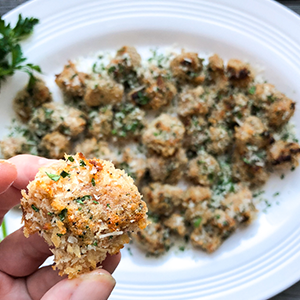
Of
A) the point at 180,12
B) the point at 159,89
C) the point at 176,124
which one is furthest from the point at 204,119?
the point at 180,12

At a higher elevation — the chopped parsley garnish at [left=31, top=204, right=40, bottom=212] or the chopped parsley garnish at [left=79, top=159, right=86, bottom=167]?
the chopped parsley garnish at [left=79, top=159, right=86, bottom=167]

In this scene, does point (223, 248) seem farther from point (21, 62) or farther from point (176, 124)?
point (21, 62)

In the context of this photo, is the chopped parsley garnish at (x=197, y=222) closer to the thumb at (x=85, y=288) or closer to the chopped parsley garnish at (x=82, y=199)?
the thumb at (x=85, y=288)

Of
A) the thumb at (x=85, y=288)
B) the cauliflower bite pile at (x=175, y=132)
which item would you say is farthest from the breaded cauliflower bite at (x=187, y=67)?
the thumb at (x=85, y=288)

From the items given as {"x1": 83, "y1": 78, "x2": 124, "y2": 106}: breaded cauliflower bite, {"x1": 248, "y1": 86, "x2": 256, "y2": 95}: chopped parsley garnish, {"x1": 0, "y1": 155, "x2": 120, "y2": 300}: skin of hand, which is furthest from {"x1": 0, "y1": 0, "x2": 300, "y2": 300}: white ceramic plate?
{"x1": 0, "y1": 155, "x2": 120, "y2": 300}: skin of hand

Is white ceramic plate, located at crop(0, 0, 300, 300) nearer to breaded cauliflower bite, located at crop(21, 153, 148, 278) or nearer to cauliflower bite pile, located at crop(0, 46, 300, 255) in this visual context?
cauliflower bite pile, located at crop(0, 46, 300, 255)

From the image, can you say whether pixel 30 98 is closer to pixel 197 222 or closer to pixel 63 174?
pixel 63 174

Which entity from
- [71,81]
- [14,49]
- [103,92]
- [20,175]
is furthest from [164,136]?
[14,49]
